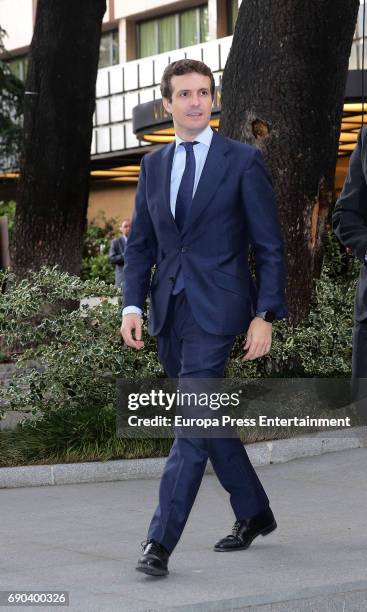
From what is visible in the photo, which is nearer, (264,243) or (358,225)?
(264,243)

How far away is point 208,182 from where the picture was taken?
553cm

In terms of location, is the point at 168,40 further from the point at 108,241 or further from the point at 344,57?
the point at 344,57

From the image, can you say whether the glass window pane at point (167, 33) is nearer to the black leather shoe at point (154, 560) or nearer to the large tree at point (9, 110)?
the large tree at point (9, 110)

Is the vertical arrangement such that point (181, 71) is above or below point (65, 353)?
above

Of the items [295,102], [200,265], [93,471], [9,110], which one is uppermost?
[9,110]

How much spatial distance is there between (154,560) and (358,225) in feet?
5.62

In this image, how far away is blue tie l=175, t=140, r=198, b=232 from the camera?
5.57 meters

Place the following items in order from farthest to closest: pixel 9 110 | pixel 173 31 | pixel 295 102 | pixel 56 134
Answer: pixel 173 31, pixel 9 110, pixel 56 134, pixel 295 102

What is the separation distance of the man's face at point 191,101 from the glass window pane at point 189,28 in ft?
112

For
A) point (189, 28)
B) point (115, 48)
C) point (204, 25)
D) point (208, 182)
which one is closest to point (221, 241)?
point (208, 182)

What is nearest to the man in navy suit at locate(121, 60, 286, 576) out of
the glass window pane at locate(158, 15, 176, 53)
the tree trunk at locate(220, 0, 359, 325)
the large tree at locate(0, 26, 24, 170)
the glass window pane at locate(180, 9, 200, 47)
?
the tree trunk at locate(220, 0, 359, 325)

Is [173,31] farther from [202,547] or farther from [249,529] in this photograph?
[249,529]

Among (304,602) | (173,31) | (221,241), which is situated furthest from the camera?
(173,31)

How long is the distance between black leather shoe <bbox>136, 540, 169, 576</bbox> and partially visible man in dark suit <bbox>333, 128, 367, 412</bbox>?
1.29 meters
